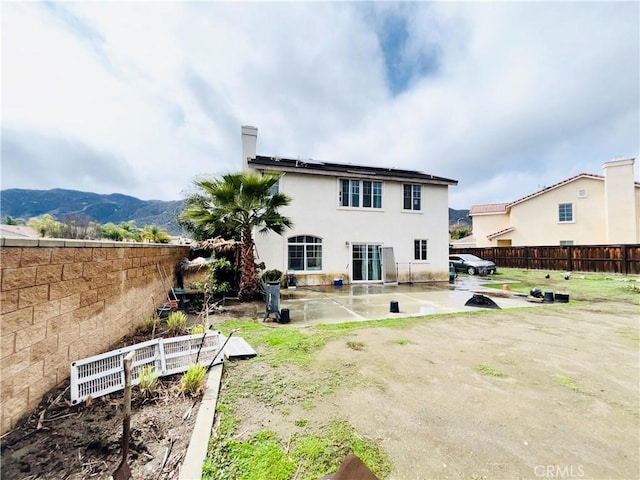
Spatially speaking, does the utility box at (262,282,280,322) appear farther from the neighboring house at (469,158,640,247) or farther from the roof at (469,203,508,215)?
the roof at (469,203,508,215)

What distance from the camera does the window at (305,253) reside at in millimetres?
14078

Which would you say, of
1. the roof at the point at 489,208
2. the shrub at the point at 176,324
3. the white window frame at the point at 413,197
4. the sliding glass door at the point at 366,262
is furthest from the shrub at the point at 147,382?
the roof at the point at 489,208

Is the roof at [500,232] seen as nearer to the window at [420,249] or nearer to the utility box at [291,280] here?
the window at [420,249]

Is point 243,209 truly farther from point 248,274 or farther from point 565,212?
point 565,212

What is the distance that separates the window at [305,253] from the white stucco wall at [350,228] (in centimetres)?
29

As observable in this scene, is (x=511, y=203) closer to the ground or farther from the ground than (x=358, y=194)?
farther from the ground

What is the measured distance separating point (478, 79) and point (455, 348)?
12.4 metres

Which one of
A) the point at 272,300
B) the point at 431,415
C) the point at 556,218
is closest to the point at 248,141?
the point at 272,300

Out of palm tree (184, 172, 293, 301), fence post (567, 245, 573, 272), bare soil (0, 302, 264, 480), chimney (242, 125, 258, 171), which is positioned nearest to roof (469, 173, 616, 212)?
fence post (567, 245, 573, 272)

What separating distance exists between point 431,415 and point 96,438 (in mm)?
3450

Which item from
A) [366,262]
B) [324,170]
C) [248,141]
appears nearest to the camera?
[248,141]

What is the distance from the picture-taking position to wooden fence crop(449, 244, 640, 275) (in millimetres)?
17469

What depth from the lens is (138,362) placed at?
11.2 feet

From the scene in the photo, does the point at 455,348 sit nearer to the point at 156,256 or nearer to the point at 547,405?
the point at 547,405
